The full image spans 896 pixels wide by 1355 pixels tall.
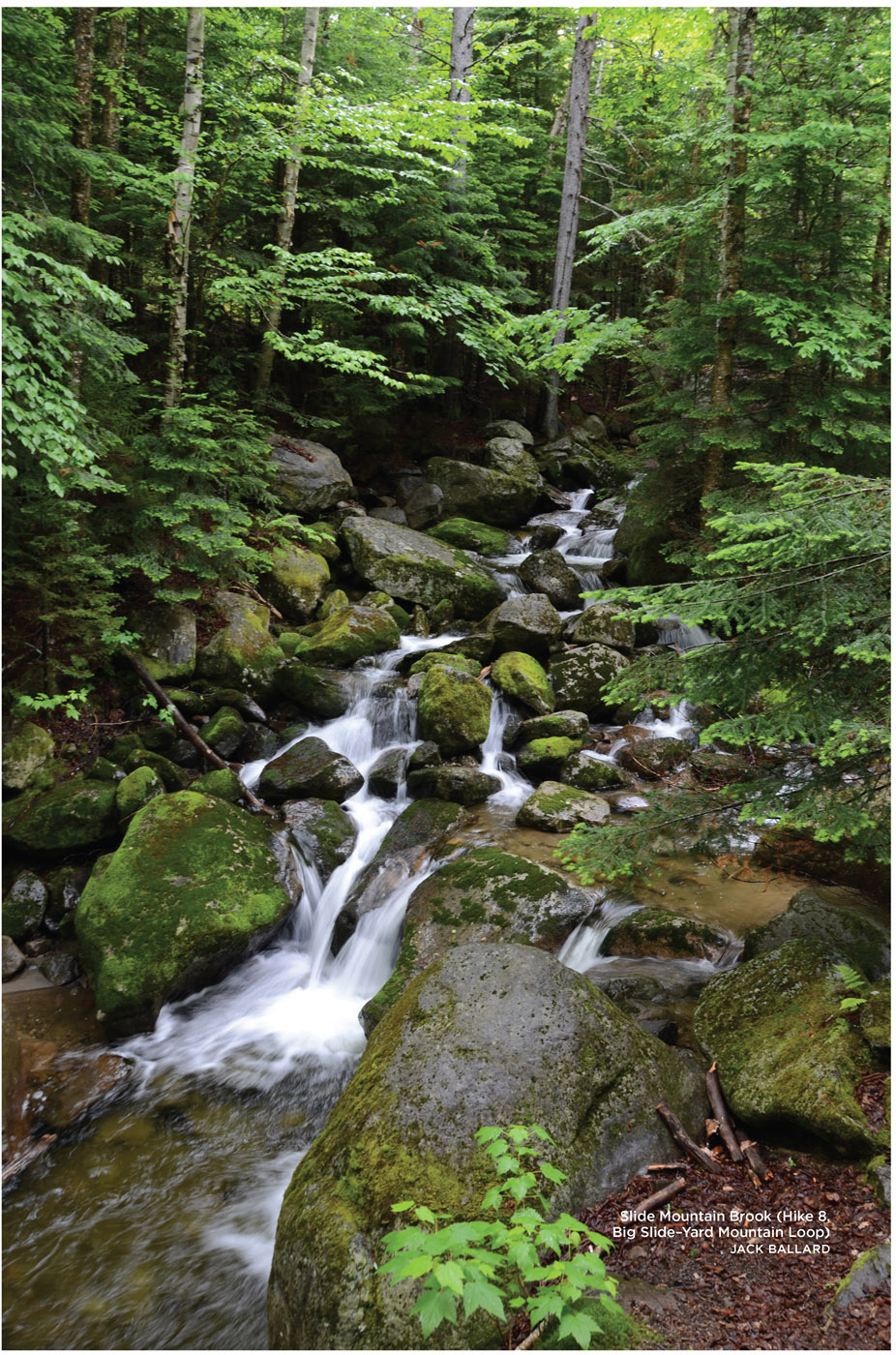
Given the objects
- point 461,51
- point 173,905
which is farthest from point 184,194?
point 461,51

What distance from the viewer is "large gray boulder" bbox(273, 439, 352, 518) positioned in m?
11.8

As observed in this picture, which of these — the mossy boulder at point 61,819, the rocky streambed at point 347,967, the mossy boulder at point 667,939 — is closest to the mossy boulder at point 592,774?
the rocky streambed at point 347,967

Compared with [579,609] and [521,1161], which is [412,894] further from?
[579,609]

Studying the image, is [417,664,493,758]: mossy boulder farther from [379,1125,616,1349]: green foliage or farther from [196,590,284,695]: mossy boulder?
[379,1125,616,1349]: green foliage

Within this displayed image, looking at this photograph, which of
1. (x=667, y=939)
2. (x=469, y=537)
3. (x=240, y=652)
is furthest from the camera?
(x=469, y=537)

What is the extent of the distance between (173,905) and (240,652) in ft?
12.6

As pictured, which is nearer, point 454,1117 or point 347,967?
point 454,1117

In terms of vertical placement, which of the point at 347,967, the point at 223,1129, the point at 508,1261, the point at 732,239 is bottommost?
the point at 223,1129

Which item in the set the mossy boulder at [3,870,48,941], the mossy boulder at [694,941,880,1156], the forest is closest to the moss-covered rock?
the forest

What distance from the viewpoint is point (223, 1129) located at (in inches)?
178

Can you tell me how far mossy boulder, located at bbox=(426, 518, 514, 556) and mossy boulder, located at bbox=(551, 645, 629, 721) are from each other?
4491mm

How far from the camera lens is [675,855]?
6.54 meters

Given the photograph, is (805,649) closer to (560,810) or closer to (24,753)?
(560,810)

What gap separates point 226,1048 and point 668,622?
27.9 ft
